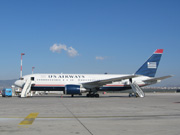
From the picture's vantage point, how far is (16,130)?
746 cm

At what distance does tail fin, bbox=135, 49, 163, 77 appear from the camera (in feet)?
129

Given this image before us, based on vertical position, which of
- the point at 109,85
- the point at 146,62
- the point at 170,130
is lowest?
the point at 170,130

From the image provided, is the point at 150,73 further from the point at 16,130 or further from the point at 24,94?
the point at 16,130

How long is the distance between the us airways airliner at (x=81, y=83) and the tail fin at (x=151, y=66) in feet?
0.58

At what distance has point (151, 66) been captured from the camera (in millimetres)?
39438

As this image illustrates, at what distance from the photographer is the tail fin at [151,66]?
39.3m

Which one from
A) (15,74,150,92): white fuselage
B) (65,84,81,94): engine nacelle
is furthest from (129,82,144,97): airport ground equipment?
(65,84,81,94): engine nacelle

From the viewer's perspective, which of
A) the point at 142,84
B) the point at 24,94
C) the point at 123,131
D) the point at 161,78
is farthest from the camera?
the point at 142,84

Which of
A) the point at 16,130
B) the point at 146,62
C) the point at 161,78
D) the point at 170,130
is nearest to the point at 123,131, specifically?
the point at 170,130

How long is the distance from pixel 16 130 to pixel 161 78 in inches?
1241

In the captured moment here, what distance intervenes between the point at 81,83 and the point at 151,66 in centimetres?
1283

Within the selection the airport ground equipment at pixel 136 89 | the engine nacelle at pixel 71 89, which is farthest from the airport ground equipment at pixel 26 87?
the airport ground equipment at pixel 136 89

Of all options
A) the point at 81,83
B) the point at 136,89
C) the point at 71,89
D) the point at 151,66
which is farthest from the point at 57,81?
the point at 151,66

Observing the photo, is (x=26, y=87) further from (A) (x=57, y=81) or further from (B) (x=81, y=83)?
(B) (x=81, y=83)
